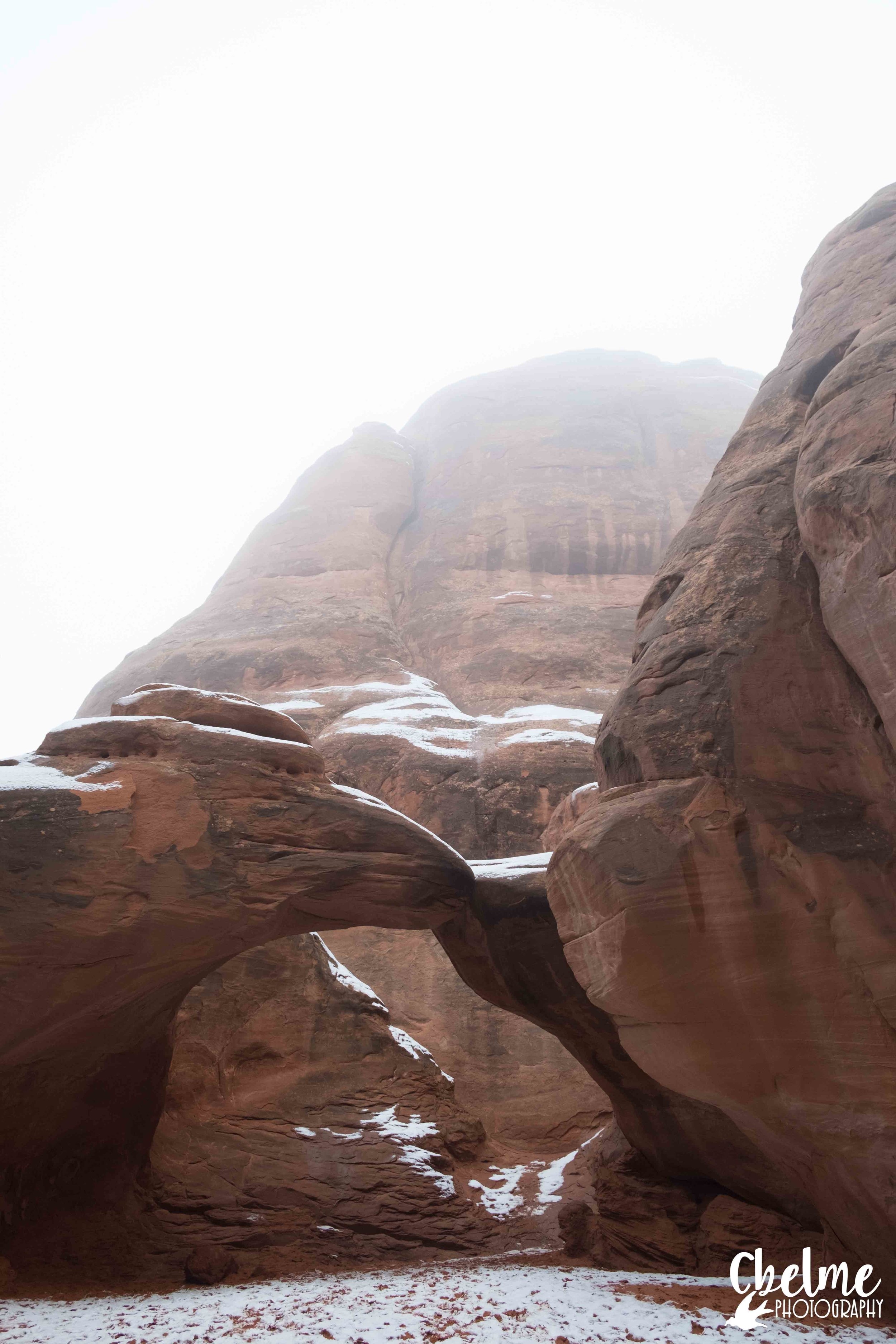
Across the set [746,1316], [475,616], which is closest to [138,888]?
[746,1316]

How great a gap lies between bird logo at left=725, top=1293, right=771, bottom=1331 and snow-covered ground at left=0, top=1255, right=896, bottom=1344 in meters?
0.08

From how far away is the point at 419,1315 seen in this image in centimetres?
839

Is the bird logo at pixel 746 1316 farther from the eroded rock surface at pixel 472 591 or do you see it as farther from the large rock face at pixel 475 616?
the eroded rock surface at pixel 472 591

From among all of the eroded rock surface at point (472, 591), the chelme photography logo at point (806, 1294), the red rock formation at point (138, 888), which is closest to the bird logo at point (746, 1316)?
the chelme photography logo at point (806, 1294)

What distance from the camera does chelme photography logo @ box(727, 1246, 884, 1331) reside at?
8375 mm

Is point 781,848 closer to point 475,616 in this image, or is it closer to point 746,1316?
point 746,1316

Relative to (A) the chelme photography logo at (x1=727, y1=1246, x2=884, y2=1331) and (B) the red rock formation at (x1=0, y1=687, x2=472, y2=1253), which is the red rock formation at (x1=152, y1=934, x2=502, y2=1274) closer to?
(B) the red rock formation at (x1=0, y1=687, x2=472, y2=1253)

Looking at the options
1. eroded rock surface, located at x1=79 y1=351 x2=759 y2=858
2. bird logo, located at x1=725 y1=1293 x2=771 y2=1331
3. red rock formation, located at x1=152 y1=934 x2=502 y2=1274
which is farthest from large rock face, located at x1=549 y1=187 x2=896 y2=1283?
eroded rock surface, located at x1=79 y1=351 x2=759 y2=858

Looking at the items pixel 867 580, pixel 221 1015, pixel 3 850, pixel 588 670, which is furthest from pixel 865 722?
pixel 588 670

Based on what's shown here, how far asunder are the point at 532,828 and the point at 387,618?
17.6 meters

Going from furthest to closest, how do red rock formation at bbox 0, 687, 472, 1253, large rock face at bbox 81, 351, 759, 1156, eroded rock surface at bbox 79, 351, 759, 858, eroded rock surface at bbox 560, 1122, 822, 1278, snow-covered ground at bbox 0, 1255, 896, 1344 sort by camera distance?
eroded rock surface at bbox 79, 351, 759, 858, large rock face at bbox 81, 351, 759, 1156, eroded rock surface at bbox 560, 1122, 822, 1278, red rock formation at bbox 0, 687, 472, 1253, snow-covered ground at bbox 0, 1255, 896, 1344

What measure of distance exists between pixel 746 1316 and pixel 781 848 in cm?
434

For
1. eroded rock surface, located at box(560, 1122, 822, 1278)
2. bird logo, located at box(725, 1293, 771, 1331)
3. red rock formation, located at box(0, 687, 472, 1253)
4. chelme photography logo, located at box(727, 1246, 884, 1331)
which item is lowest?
eroded rock surface, located at box(560, 1122, 822, 1278)

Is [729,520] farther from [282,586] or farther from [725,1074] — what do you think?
[282,586]
